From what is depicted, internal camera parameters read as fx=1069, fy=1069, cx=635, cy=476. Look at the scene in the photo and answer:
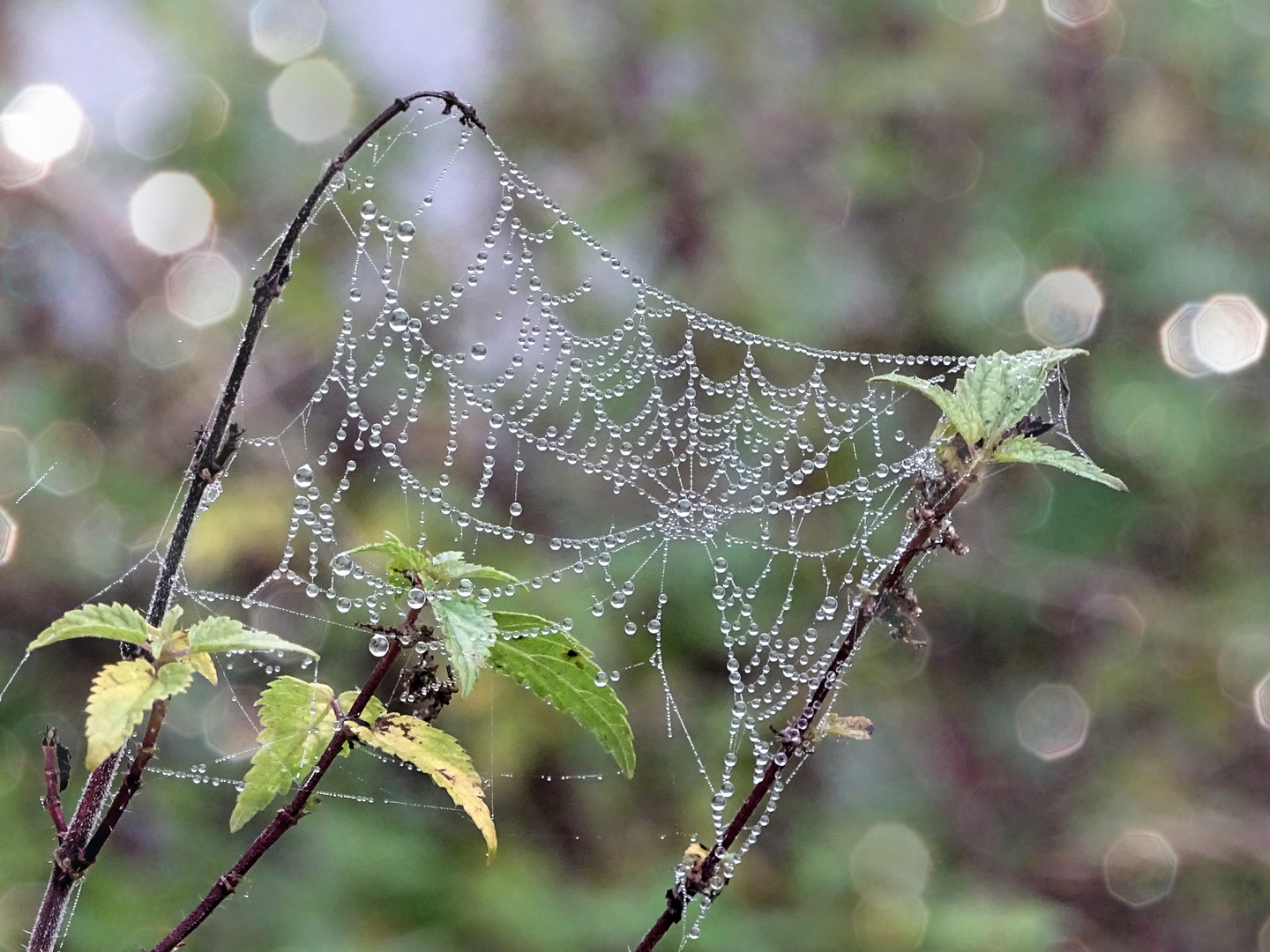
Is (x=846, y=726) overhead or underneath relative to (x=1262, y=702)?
underneath

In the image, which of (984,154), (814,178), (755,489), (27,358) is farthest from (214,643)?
(984,154)

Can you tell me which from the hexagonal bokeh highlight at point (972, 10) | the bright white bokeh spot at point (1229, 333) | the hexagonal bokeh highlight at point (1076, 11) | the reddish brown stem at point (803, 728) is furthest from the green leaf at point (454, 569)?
the hexagonal bokeh highlight at point (1076, 11)

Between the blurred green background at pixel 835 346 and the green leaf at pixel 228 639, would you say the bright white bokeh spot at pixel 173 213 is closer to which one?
the blurred green background at pixel 835 346

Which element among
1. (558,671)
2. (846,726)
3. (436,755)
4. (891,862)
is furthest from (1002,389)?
(891,862)

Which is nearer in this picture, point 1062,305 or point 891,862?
point 891,862

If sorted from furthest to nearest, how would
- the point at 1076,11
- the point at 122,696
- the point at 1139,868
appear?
the point at 1076,11, the point at 1139,868, the point at 122,696

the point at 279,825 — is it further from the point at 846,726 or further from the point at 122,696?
the point at 846,726

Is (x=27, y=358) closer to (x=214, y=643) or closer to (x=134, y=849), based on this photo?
(x=134, y=849)

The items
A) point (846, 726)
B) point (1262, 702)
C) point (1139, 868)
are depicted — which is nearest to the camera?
point (846, 726)
